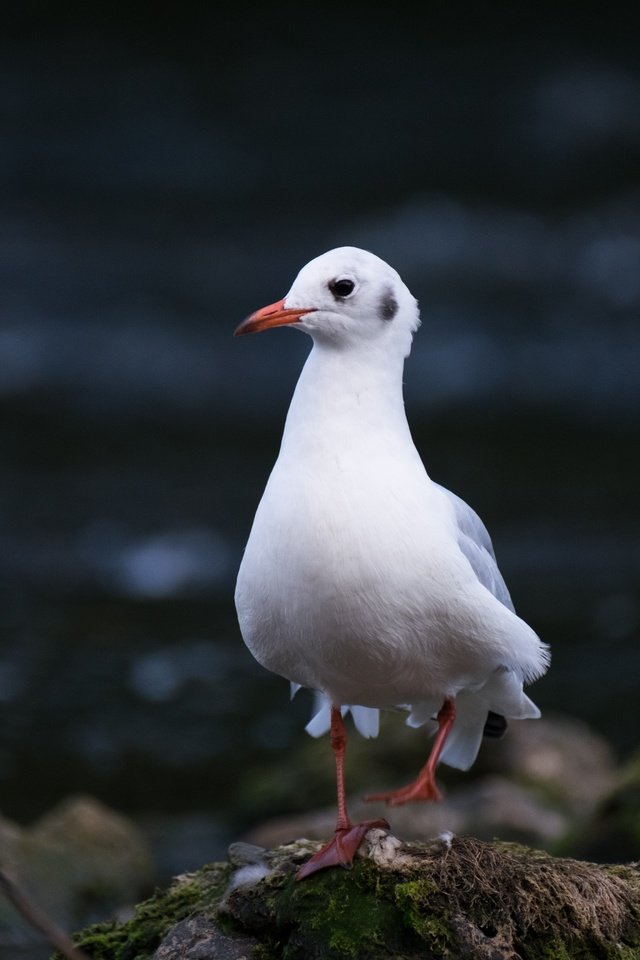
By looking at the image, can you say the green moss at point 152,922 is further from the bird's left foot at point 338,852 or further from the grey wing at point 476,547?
the grey wing at point 476,547

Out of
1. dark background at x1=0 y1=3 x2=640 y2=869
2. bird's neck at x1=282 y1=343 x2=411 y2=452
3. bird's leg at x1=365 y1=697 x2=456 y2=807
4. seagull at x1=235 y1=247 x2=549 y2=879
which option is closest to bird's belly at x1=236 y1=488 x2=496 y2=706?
seagull at x1=235 y1=247 x2=549 y2=879

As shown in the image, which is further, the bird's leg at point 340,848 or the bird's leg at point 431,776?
the bird's leg at point 431,776

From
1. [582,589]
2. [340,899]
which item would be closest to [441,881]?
[340,899]

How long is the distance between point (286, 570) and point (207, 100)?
18.5 metres

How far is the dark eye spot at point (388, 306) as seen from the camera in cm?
484

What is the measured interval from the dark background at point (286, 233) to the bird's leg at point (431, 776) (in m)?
11.6

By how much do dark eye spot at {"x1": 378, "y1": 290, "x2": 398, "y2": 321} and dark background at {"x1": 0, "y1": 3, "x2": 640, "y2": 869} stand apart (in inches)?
473

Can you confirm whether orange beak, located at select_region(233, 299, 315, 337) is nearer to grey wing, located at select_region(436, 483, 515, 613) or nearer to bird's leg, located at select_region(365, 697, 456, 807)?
grey wing, located at select_region(436, 483, 515, 613)

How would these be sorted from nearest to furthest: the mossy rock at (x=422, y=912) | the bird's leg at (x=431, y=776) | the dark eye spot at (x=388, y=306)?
the mossy rock at (x=422, y=912) < the dark eye spot at (x=388, y=306) < the bird's leg at (x=431, y=776)

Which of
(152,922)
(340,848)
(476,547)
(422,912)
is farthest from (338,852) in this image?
(476,547)

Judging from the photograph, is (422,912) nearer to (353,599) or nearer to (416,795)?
(416,795)

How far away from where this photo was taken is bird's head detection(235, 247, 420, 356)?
4734 mm

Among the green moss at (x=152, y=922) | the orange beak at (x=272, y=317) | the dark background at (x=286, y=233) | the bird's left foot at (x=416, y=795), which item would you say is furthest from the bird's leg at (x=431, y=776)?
the dark background at (x=286, y=233)

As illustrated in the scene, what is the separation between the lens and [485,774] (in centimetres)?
1010
